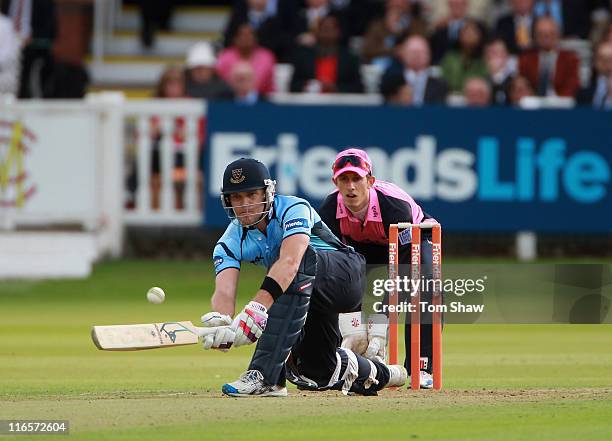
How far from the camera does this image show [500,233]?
62.1ft

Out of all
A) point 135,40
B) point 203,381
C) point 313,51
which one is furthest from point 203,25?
point 203,381

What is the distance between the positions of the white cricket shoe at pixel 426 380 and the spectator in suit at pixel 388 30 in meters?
10.1

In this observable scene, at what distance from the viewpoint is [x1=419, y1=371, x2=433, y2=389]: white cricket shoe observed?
9852 mm

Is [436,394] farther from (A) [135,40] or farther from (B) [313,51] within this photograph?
(A) [135,40]

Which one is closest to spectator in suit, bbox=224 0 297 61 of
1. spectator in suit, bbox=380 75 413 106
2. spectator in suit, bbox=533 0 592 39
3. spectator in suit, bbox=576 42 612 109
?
spectator in suit, bbox=380 75 413 106

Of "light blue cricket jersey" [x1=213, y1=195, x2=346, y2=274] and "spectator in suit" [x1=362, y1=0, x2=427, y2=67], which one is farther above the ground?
Answer: "spectator in suit" [x1=362, y1=0, x2=427, y2=67]

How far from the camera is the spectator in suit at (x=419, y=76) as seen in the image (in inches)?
746

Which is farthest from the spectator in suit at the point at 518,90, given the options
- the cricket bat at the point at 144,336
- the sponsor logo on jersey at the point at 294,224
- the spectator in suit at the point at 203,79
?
the cricket bat at the point at 144,336

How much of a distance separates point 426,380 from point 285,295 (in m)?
1.44

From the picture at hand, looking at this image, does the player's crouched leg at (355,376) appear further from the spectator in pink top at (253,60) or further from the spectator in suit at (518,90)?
the spectator in pink top at (253,60)

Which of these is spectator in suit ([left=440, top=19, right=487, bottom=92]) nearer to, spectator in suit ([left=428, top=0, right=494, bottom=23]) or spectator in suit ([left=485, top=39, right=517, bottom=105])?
spectator in suit ([left=485, top=39, right=517, bottom=105])

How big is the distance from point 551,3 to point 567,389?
12036mm

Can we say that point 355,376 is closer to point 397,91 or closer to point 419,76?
point 397,91

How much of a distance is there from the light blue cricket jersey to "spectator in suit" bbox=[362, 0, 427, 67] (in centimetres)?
1063
